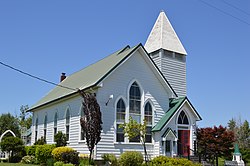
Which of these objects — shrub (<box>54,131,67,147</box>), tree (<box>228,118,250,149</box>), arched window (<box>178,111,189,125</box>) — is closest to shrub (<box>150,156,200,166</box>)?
arched window (<box>178,111,189,125</box>)

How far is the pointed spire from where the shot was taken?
36.0m

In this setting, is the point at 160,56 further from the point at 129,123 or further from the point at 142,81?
the point at 129,123

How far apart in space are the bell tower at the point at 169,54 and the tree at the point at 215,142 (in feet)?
24.4

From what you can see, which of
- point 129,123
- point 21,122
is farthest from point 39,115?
point 21,122

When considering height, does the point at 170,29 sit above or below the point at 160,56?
above

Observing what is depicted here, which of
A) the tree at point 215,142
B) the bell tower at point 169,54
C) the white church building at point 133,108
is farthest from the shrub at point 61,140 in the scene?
the bell tower at point 169,54

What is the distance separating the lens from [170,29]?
3866 cm

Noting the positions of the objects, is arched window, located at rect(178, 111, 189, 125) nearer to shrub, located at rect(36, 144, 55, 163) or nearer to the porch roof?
the porch roof

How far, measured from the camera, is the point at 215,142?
94.0 ft

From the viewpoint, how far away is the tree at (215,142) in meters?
28.4

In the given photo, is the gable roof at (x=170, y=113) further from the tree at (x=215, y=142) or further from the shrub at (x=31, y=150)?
the shrub at (x=31, y=150)

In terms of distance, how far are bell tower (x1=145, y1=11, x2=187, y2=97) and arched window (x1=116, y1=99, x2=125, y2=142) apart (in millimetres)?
9818

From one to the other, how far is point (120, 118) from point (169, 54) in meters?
12.9

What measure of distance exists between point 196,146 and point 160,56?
10.5m
